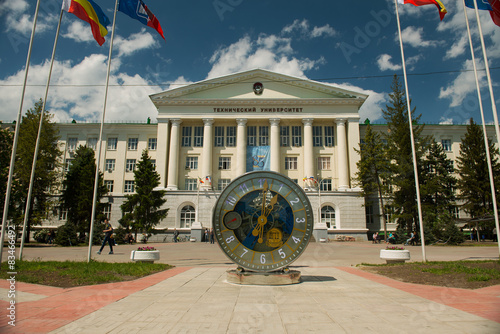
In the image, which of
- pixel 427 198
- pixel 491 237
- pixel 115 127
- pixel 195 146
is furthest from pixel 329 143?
pixel 115 127

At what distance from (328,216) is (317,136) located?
1228cm

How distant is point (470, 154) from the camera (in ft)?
137

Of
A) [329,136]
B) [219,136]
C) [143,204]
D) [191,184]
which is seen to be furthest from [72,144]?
[329,136]

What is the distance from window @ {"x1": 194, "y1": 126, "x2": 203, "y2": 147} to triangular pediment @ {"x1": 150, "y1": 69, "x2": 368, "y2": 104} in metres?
4.55

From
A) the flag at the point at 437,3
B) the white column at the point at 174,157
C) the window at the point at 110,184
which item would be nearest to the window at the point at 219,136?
the white column at the point at 174,157

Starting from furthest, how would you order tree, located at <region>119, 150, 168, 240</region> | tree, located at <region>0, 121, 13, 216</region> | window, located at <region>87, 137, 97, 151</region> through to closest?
1. window, located at <region>87, 137, 97, 151</region>
2. tree, located at <region>119, 150, 168, 240</region>
3. tree, located at <region>0, 121, 13, 216</region>

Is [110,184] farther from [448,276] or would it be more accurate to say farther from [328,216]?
[448,276]

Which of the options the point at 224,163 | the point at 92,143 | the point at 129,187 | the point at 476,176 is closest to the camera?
the point at 476,176

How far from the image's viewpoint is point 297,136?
1951 inches

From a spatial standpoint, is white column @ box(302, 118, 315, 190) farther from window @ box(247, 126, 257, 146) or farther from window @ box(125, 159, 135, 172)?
window @ box(125, 159, 135, 172)

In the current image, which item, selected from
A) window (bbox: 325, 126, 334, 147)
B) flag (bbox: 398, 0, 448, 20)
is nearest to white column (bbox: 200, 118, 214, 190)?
window (bbox: 325, 126, 334, 147)

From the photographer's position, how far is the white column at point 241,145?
47.2 m

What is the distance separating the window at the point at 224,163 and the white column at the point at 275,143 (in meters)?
6.80

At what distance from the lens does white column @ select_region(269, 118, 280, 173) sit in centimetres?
4703
